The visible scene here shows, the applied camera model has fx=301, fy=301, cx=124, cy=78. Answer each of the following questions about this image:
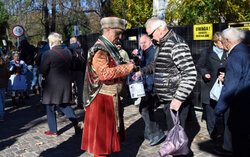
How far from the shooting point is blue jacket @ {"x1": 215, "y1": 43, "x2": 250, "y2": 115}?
335cm

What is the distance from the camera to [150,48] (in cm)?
547

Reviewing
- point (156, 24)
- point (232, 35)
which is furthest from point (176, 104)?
point (232, 35)

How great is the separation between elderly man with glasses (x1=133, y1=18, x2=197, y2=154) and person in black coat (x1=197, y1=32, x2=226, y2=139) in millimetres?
1823

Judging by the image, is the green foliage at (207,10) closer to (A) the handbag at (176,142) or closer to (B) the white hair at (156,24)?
(B) the white hair at (156,24)

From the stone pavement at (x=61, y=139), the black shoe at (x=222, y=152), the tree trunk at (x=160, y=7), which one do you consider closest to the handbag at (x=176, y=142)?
the stone pavement at (x=61, y=139)

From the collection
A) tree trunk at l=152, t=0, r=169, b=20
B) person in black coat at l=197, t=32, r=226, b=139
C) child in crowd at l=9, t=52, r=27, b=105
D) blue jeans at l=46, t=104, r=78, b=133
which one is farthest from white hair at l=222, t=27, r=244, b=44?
child in crowd at l=9, t=52, r=27, b=105

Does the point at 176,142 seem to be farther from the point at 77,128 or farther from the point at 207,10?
the point at 207,10

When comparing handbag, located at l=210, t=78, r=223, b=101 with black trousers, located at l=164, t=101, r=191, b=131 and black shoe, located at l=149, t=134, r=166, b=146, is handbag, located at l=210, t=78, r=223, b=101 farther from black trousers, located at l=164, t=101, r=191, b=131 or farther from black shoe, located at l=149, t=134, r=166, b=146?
black trousers, located at l=164, t=101, r=191, b=131

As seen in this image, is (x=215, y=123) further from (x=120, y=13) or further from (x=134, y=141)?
(x=120, y=13)

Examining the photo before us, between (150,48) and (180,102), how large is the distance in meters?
2.26

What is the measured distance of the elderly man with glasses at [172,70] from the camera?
3.34 metres

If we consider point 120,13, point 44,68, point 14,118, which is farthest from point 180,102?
point 120,13

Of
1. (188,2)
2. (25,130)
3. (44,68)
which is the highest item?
(188,2)

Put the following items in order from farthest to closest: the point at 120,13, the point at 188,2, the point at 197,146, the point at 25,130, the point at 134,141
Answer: the point at 120,13 < the point at 188,2 < the point at 25,130 < the point at 134,141 < the point at 197,146
